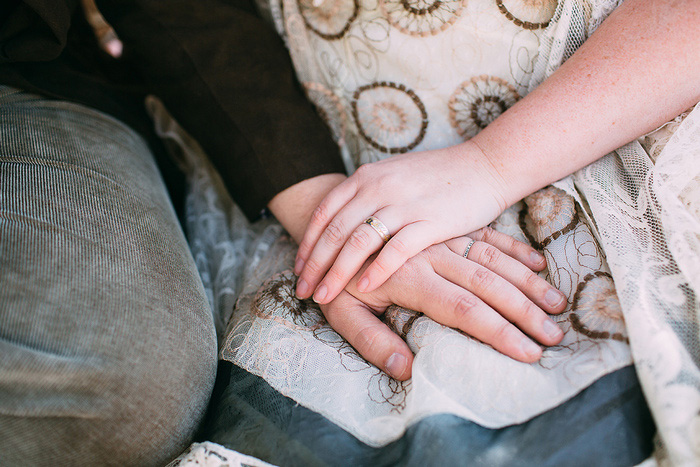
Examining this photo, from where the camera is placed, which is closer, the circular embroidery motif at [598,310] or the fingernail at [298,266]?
the circular embroidery motif at [598,310]

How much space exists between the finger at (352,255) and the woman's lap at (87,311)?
0.18 meters

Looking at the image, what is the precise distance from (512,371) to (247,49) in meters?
0.73

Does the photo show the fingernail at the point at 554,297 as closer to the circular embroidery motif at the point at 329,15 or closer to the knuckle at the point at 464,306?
the knuckle at the point at 464,306

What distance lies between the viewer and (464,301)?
56cm

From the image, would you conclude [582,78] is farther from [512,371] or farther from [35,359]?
[35,359]

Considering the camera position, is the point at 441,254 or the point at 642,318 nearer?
the point at 642,318

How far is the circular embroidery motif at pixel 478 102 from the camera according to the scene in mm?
712

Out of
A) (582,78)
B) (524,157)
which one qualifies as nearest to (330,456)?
(524,157)

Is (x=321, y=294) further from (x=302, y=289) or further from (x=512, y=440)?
(x=512, y=440)

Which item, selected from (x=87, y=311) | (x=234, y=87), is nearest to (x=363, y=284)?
A: (x=87, y=311)

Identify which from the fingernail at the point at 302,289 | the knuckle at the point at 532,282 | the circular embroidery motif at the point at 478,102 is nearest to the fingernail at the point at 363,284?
the fingernail at the point at 302,289

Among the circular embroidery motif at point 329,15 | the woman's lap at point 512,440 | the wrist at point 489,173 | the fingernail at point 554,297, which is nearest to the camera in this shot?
the woman's lap at point 512,440

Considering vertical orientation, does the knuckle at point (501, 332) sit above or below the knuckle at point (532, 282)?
below

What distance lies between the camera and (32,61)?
76 cm
